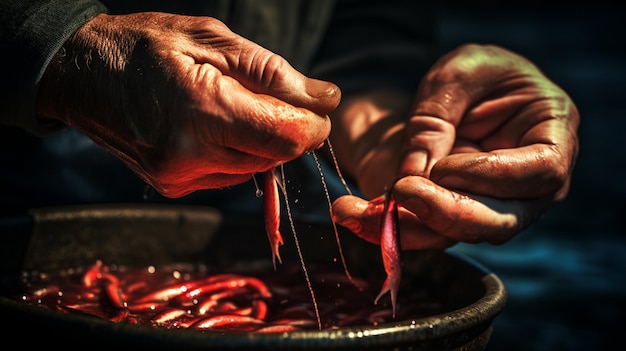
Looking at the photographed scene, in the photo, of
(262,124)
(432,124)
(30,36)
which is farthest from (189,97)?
(432,124)

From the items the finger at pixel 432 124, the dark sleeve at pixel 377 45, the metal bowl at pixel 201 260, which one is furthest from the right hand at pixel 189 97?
the dark sleeve at pixel 377 45

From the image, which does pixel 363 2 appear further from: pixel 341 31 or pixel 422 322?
pixel 422 322

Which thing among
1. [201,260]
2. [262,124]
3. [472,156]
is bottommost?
[201,260]

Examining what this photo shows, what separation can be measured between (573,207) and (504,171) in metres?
4.81

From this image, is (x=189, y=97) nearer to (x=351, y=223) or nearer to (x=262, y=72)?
(x=262, y=72)

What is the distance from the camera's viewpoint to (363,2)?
3250 mm

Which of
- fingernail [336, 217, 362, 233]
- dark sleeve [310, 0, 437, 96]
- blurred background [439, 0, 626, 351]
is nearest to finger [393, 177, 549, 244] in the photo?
fingernail [336, 217, 362, 233]

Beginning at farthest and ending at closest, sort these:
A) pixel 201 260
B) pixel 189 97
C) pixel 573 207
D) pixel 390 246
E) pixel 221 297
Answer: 1. pixel 573 207
2. pixel 201 260
3. pixel 221 297
4. pixel 390 246
5. pixel 189 97

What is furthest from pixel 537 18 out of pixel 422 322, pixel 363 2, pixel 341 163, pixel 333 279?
pixel 422 322

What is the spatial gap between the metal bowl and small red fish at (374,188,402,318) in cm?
18

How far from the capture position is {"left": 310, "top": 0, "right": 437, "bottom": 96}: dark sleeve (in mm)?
3080

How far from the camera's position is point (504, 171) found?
1855 millimetres

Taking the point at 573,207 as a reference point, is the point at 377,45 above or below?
above

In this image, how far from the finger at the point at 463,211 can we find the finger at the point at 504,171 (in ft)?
0.12
